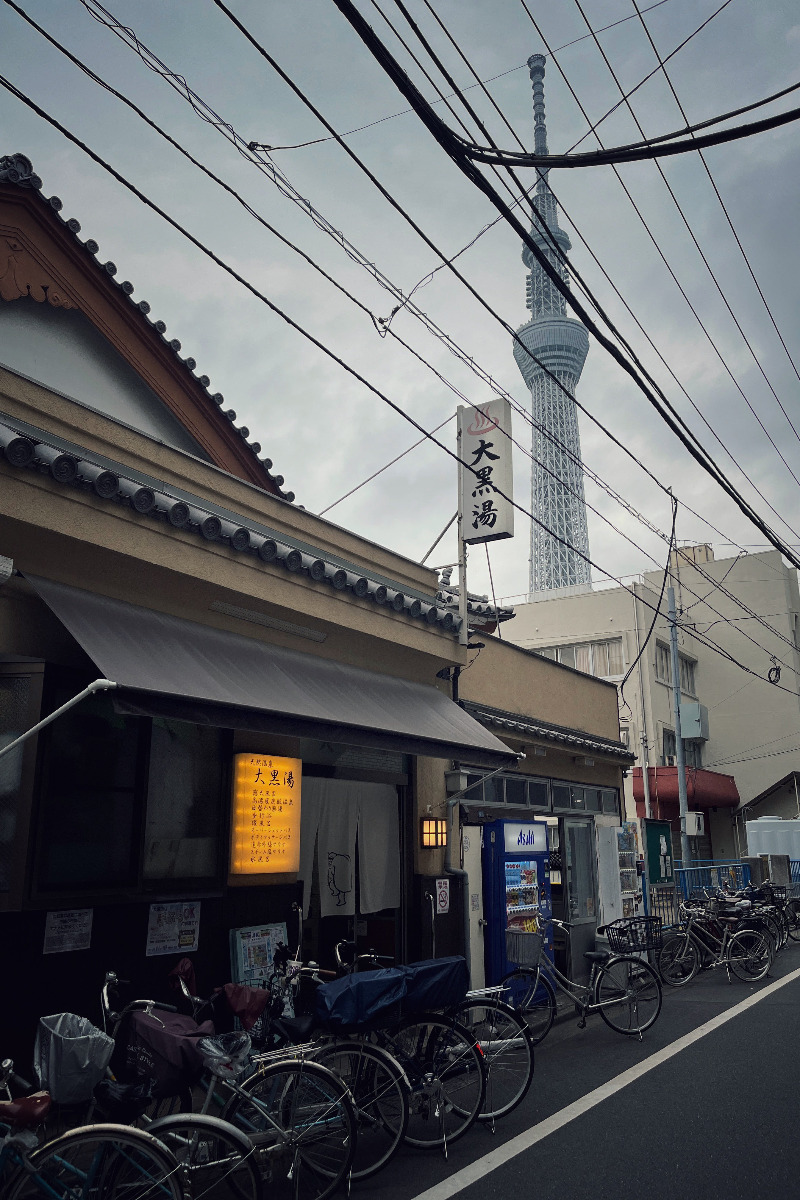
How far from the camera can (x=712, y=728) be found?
37.9 m

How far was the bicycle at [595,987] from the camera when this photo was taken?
29.0 ft

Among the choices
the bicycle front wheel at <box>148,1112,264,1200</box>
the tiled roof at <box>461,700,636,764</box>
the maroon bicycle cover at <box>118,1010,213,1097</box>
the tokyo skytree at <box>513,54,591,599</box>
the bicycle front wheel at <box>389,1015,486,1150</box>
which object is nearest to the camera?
the bicycle front wheel at <box>148,1112,264,1200</box>

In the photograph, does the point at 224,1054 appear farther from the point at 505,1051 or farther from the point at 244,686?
the point at 244,686

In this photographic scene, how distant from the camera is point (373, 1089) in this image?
5.93 metres

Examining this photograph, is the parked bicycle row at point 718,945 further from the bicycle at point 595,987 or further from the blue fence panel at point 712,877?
the blue fence panel at point 712,877

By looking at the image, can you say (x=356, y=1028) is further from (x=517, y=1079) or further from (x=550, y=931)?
(x=550, y=931)

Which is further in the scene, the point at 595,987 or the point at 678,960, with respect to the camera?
the point at 678,960

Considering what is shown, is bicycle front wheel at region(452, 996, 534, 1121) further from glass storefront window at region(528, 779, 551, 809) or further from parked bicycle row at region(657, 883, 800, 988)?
glass storefront window at region(528, 779, 551, 809)

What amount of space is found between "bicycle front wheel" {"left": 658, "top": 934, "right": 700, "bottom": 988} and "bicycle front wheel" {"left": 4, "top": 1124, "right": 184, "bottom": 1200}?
10.4 meters

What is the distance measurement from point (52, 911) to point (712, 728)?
3558cm

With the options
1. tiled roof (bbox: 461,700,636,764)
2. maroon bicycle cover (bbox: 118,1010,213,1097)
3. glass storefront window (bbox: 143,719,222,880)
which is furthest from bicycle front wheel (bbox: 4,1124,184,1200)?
tiled roof (bbox: 461,700,636,764)

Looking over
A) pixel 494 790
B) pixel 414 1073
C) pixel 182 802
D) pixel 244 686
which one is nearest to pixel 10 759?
pixel 182 802

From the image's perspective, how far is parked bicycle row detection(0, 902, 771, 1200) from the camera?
4152mm

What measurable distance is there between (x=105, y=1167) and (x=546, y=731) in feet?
34.2
